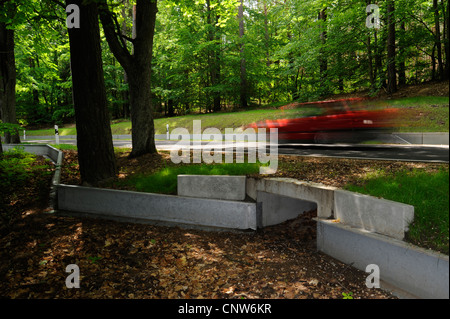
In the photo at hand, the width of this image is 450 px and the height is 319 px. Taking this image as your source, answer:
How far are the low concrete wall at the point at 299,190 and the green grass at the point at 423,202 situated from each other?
1.01m

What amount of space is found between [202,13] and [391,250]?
63.0 ft

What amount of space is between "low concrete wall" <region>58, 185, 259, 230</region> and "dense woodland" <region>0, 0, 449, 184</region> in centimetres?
120

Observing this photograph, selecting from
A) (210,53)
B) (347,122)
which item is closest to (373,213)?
(347,122)

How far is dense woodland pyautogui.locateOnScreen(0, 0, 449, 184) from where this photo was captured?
400cm

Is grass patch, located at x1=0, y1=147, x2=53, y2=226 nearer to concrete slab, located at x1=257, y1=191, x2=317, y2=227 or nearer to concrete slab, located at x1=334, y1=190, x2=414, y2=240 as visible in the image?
concrete slab, located at x1=257, y1=191, x2=317, y2=227

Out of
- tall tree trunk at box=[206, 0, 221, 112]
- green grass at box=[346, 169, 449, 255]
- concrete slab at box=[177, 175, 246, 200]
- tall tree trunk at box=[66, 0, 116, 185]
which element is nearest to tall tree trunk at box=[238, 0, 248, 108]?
tall tree trunk at box=[206, 0, 221, 112]

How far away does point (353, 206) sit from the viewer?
333 centimetres

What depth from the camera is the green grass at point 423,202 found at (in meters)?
2.02

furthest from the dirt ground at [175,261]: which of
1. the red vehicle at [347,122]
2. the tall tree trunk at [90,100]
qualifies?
the tall tree trunk at [90,100]

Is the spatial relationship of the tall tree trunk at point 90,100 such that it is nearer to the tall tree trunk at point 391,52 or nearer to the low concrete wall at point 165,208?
the low concrete wall at point 165,208

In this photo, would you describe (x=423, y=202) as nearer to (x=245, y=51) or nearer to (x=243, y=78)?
(x=243, y=78)

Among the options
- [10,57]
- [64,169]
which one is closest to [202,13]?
[10,57]

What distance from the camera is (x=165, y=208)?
516 centimetres
